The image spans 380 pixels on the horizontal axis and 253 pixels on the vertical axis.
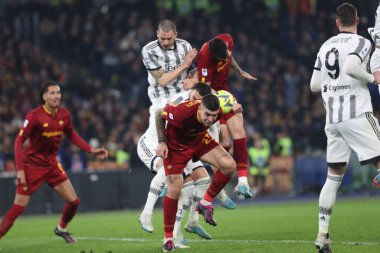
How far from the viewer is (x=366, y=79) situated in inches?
400

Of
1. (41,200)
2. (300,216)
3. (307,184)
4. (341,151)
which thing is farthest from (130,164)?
(341,151)

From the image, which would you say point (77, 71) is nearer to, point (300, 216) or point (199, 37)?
point (199, 37)

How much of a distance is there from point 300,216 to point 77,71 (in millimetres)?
14448

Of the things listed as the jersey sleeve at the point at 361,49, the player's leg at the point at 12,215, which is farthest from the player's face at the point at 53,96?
the jersey sleeve at the point at 361,49

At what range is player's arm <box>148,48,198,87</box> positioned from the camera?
40.9 feet

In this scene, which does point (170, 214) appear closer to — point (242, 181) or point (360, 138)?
point (242, 181)

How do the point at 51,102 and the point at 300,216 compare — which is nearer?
the point at 51,102

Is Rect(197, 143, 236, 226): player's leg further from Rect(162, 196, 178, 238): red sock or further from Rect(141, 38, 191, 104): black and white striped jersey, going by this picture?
Rect(141, 38, 191, 104): black and white striped jersey

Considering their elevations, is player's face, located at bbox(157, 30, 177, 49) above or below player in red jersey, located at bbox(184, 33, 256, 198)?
above

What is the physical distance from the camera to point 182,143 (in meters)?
11.4

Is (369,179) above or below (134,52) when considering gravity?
below

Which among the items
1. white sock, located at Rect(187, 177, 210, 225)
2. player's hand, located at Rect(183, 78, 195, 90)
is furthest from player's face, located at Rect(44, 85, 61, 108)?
white sock, located at Rect(187, 177, 210, 225)

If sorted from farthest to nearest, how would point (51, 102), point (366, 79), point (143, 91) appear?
point (143, 91), point (51, 102), point (366, 79)

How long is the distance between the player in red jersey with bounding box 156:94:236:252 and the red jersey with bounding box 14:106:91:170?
288 cm
